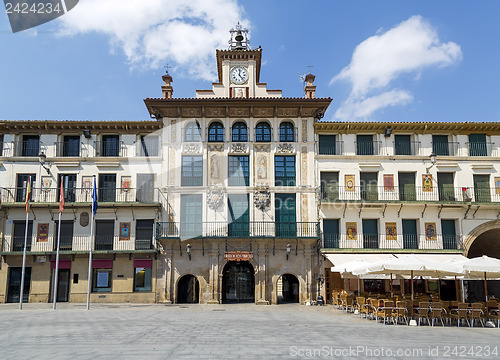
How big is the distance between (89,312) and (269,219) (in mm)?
11143

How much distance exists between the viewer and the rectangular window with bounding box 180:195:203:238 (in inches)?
1033

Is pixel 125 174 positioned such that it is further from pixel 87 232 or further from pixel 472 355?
pixel 472 355

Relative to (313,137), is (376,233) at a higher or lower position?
lower

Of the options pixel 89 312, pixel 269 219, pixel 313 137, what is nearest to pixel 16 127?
pixel 89 312

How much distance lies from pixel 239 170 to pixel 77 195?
1000cm

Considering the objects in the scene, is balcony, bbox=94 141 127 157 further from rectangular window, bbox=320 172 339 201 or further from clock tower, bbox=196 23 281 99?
rectangular window, bbox=320 172 339 201

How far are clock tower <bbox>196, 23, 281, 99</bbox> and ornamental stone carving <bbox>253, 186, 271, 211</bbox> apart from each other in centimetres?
616

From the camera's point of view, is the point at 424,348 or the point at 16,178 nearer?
the point at 424,348

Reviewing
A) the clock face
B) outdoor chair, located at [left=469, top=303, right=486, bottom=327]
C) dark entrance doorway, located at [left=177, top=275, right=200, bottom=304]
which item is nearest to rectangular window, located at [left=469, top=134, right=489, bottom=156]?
outdoor chair, located at [left=469, top=303, right=486, bottom=327]

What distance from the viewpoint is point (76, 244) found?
2670 centimetres

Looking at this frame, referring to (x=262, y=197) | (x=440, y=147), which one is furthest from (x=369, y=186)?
(x=262, y=197)

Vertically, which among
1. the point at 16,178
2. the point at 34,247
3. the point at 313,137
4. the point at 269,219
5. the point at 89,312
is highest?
the point at 313,137

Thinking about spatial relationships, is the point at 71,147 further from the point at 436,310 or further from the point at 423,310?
the point at 436,310

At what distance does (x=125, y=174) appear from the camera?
27.5m
